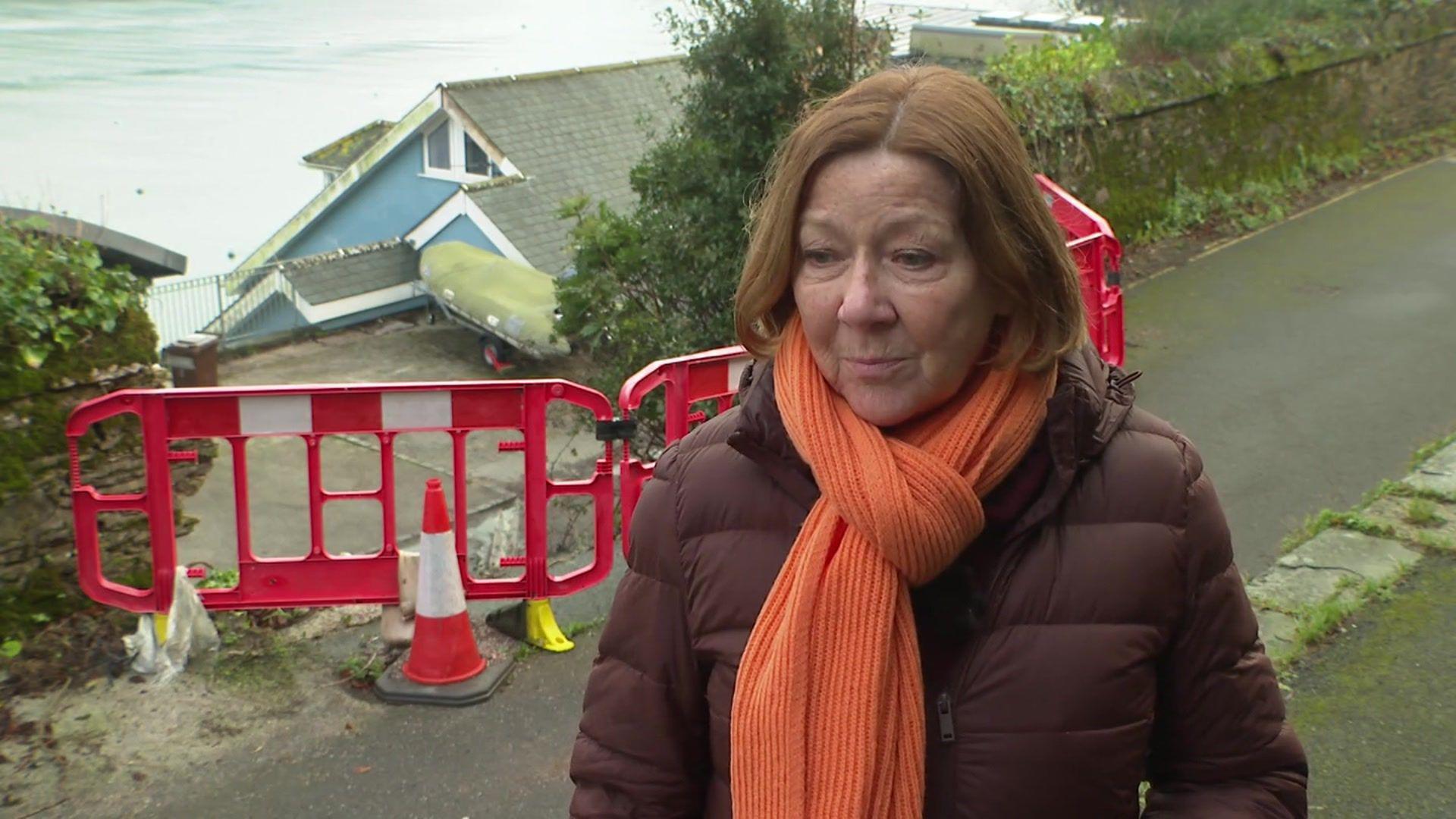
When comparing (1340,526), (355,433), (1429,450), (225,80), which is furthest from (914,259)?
(225,80)

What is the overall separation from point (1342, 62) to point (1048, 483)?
47.2 ft

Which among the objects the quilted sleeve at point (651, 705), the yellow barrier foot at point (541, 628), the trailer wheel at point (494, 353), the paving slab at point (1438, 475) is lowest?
the trailer wheel at point (494, 353)

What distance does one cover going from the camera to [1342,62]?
14734mm

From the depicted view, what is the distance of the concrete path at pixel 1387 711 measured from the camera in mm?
4402

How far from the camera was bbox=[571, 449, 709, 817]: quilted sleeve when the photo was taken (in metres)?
1.99

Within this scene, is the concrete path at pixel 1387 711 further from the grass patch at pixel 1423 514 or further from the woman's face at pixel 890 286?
the woman's face at pixel 890 286

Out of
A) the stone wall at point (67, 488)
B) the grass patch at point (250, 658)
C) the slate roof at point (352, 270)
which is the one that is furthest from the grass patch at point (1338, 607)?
the slate roof at point (352, 270)

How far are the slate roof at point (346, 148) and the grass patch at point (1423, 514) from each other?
2179 cm

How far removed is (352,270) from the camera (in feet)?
72.4

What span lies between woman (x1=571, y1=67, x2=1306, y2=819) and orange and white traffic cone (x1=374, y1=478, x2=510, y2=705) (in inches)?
142

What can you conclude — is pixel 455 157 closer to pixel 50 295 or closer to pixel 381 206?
pixel 381 206

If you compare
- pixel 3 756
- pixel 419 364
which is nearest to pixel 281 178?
pixel 419 364

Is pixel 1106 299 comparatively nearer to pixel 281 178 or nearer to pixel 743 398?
pixel 743 398

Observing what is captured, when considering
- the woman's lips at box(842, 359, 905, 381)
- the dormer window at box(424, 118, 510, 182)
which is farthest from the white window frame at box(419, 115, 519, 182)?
the woman's lips at box(842, 359, 905, 381)
